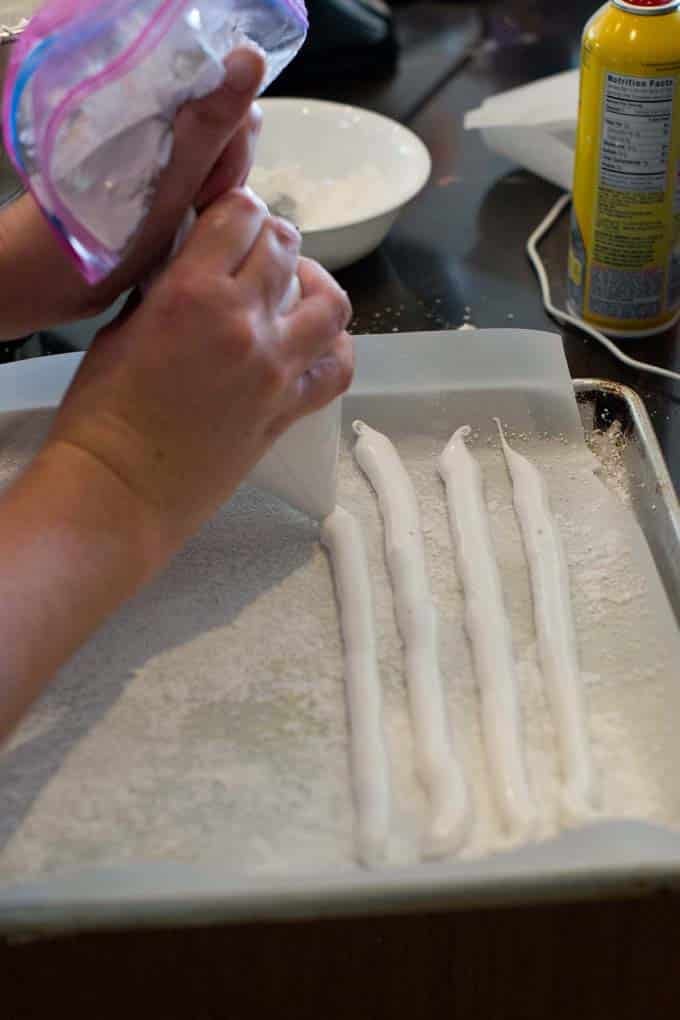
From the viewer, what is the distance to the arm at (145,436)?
616 mm

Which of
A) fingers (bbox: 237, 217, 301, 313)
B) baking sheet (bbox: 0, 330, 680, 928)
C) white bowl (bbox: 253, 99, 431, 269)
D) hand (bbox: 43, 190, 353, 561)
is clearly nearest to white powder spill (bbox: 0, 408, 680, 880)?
baking sheet (bbox: 0, 330, 680, 928)

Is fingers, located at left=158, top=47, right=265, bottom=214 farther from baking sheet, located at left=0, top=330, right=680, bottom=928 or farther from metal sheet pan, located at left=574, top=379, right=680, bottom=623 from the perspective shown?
metal sheet pan, located at left=574, top=379, right=680, bottom=623

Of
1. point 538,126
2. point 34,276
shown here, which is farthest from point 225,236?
point 538,126

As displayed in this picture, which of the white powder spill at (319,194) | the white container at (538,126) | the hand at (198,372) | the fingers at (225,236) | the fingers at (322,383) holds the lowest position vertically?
the white powder spill at (319,194)

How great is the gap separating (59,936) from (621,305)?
0.69 meters

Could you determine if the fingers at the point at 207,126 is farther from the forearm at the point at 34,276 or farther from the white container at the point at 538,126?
the white container at the point at 538,126

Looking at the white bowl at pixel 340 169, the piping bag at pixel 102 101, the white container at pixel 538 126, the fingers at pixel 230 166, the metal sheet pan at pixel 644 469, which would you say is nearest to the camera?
Result: the piping bag at pixel 102 101

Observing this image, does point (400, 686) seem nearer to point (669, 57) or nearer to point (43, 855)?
point (43, 855)

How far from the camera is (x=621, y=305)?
104 centimetres

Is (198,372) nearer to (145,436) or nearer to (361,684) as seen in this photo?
(145,436)

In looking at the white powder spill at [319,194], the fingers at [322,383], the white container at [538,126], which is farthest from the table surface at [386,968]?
the white container at [538,126]

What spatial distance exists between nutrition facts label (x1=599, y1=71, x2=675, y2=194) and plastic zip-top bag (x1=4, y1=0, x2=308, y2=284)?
0.41 meters

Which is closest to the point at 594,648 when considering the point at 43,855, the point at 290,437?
the point at 290,437

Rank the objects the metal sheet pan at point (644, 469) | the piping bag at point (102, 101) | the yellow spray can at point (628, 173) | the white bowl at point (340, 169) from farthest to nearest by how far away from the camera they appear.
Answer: the white bowl at point (340, 169)
the yellow spray can at point (628, 173)
the metal sheet pan at point (644, 469)
the piping bag at point (102, 101)
